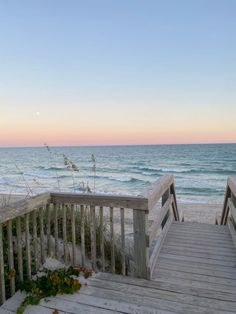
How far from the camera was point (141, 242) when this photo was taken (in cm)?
290

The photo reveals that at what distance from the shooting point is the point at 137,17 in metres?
9.66

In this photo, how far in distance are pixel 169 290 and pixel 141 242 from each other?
51 cm

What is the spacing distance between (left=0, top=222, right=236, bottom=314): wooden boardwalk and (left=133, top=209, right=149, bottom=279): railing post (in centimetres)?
11

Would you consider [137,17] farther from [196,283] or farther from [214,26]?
[196,283]

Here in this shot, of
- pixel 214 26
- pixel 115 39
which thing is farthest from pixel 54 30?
pixel 214 26

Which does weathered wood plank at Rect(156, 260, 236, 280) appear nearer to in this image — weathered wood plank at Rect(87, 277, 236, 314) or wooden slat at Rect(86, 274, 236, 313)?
wooden slat at Rect(86, 274, 236, 313)

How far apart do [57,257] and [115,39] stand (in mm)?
9645

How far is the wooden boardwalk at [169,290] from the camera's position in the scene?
2.38 metres

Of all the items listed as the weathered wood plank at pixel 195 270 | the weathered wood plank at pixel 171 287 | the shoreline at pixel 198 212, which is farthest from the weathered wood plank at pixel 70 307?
the shoreline at pixel 198 212

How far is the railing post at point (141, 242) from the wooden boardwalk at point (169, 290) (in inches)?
4.2

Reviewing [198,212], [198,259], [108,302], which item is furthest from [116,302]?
[198,212]

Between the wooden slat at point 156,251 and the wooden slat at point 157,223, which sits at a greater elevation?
the wooden slat at point 157,223

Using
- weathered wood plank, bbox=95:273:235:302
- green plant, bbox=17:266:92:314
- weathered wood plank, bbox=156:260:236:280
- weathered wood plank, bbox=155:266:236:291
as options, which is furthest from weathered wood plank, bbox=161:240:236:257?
green plant, bbox=17:266:92:314

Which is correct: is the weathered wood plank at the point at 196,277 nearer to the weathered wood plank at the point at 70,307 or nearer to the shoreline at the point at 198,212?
the weathered wood plank at the point at 70,307
